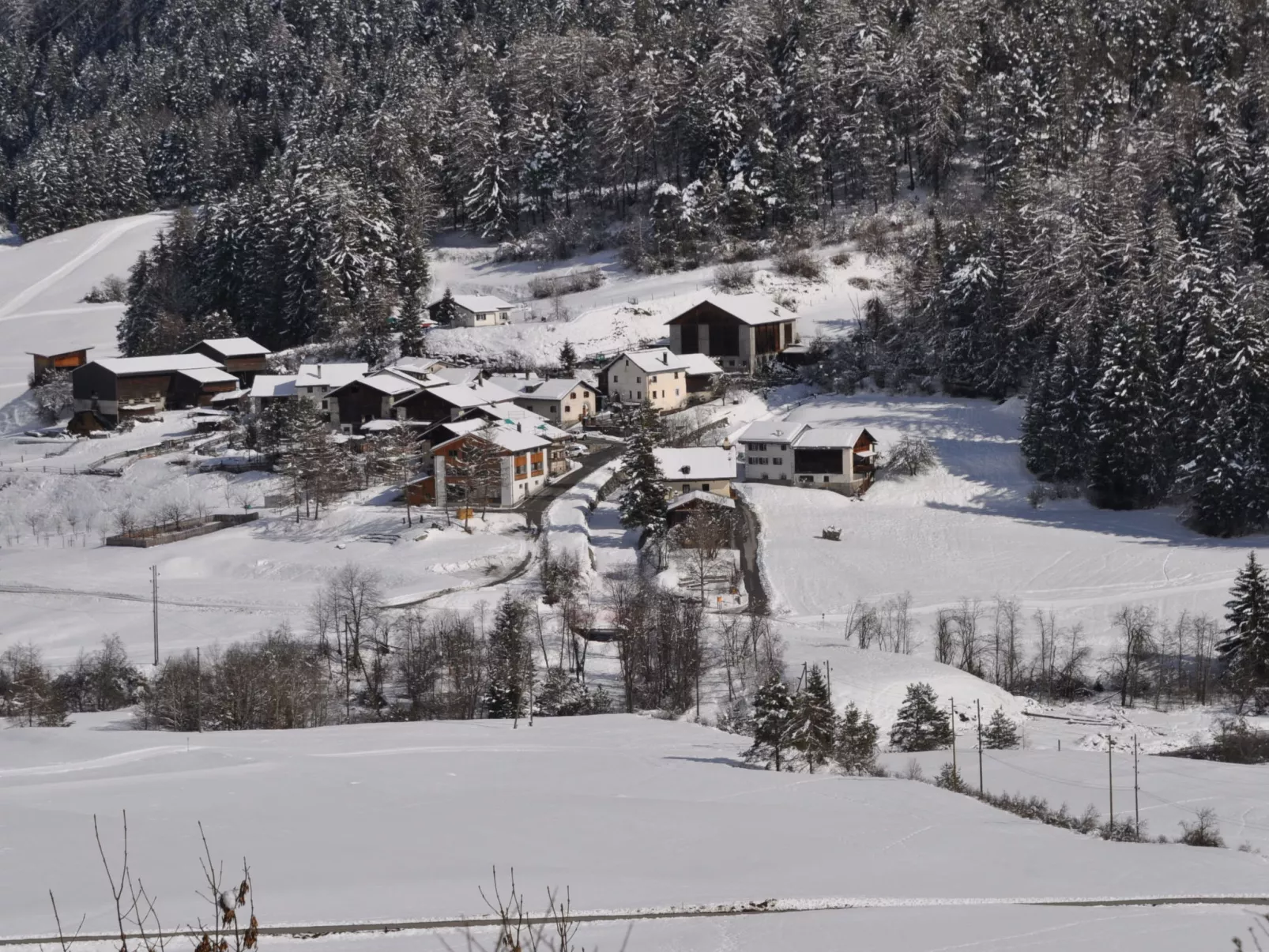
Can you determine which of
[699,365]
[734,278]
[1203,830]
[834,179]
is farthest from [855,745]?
[834,179]

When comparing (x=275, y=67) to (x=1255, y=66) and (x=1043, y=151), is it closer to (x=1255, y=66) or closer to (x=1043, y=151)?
(x=1043, y=151)

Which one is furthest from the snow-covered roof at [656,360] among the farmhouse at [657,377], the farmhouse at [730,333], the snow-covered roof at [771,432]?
the snow-covered roof at [771,432]

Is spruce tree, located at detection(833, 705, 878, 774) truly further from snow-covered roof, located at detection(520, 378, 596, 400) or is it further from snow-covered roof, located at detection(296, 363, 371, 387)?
snow-covered roof, located at detection(296, 363, 371, 387)

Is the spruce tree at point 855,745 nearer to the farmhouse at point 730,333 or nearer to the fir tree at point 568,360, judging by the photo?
the farmhouse at point 730,333

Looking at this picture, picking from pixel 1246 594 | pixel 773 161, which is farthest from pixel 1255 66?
pixel 1246 594

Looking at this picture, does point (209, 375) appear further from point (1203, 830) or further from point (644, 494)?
point (1203, 830)
